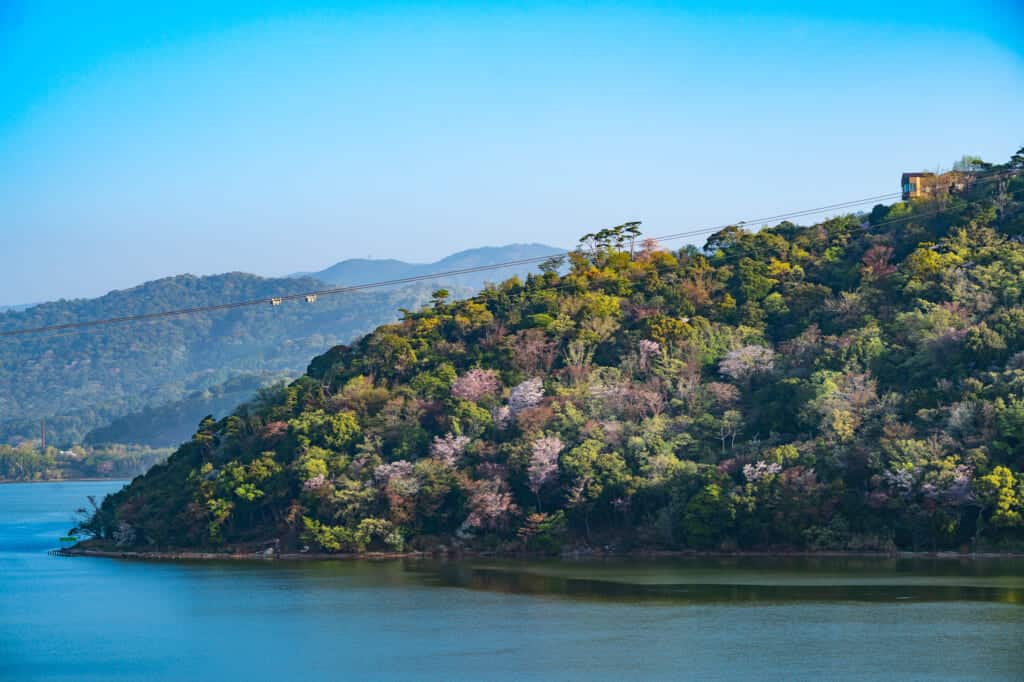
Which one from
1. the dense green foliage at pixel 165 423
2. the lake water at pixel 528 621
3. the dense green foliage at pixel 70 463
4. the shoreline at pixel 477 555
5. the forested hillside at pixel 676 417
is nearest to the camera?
the lake water at pixel 528 621

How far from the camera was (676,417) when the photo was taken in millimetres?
51656

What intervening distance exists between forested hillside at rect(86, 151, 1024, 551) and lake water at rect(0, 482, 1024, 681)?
2.52m

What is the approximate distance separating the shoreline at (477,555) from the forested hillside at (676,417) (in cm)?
45

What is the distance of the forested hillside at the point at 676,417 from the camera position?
44344mm

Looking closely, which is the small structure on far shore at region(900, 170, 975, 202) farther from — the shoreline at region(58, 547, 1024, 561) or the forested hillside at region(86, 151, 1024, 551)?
the shoreline at region(58, 547, 1024, 561)

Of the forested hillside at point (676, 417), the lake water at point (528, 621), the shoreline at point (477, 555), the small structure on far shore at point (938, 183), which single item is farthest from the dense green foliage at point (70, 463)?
the lake water at point (528, 621)

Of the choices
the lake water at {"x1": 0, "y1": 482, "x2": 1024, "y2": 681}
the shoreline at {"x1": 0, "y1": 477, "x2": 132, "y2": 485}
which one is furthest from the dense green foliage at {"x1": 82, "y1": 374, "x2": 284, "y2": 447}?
the lake water at {"x1": 0, "y1": 482, "x2": 1024, "y2": 681}

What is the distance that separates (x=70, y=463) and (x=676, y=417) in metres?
129

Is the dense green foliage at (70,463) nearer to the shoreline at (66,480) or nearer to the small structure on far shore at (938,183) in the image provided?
the shoreline at (66,480)

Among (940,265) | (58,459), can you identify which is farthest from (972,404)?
(58,459)

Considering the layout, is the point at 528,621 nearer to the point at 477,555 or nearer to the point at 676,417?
the point at 477,555

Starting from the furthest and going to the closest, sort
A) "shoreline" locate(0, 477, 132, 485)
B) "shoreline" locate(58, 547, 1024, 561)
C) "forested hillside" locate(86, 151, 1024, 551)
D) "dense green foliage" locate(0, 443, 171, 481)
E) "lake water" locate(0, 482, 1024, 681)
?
1. "dense green foliage" locate(0, 443, 171, 481)
2. "shoreline" locate(0, 477, 132, 485)
3. "forested hillside" locate(86, 151, 1024, 551)
4. "shoreline" locate(58, 547, 1024, 561)
5. "lake water" locate(0, 482, 1024, 681)

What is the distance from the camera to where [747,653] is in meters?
29.7

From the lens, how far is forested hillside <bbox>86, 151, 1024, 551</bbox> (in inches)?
1746
